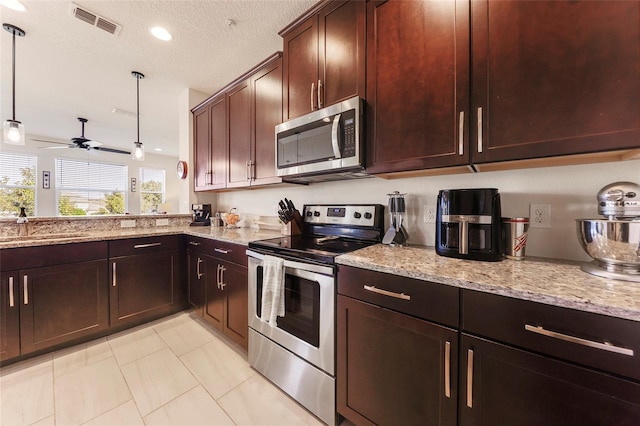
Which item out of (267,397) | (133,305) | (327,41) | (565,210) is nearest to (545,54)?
(565,210)

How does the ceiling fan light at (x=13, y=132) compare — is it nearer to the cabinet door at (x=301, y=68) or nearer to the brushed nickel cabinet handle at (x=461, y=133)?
the cabinet door at (x=301, y=68)

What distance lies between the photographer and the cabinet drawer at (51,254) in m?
1.67

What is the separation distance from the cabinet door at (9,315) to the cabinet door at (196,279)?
113 cm

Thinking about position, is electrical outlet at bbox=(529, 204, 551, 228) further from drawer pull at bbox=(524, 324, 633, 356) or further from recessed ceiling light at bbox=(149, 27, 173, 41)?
recessed ceiling light at bbox=(149, 27, 173, 41)

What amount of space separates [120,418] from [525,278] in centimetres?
211

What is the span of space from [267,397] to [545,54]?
87.0 inches

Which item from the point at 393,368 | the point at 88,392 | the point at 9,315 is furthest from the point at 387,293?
the point at 9,315

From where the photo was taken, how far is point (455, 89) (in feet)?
3.66

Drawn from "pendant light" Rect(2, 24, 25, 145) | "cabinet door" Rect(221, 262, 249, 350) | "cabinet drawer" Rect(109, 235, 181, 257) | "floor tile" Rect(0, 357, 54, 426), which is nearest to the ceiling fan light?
"pendant light" Rect(2, 24, 25, 145)

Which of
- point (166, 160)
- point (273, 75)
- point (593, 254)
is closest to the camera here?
point (593, 254)

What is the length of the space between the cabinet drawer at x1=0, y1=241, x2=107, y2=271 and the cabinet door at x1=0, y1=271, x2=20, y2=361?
0.08m

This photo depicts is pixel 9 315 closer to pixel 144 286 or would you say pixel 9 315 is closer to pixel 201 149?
pixel 144 286

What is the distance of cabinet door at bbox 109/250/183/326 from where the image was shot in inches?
83.6

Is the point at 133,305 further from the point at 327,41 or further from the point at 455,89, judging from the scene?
the point at 455,89
